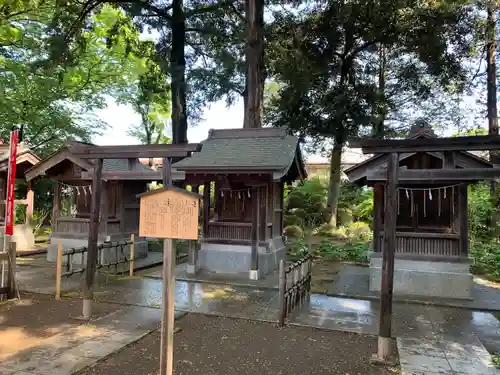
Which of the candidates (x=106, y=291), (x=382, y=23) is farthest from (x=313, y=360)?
(x=382, y=23)

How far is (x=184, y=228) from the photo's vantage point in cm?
455

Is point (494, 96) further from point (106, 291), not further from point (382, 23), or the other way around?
point (106, 291)

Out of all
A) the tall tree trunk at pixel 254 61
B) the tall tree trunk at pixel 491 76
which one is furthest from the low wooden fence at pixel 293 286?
the tall tree trunk at pixel 491 76

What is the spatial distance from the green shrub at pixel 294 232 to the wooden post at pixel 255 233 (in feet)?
28.9

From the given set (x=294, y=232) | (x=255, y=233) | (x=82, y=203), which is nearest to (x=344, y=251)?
(x=294, y=232)

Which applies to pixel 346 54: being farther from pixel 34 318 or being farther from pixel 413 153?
pixel 34 318

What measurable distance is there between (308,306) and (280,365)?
3330 millimetres

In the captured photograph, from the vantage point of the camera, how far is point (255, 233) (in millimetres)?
11672

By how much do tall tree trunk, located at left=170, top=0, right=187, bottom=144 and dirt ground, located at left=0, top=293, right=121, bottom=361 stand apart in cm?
1007

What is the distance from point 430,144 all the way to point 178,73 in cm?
1356

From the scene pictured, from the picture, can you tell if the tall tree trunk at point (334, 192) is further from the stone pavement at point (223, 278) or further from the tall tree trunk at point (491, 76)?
the stone pavement at point (223, 278)

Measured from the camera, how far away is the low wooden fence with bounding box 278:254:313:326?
7246 mm

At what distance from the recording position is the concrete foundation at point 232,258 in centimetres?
1195

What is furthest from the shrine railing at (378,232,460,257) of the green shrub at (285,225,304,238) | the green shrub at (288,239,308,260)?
the green shrub at (285,225,304,238)
